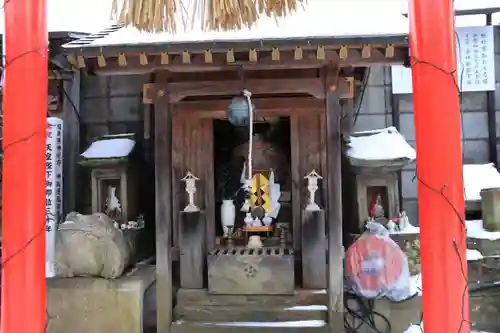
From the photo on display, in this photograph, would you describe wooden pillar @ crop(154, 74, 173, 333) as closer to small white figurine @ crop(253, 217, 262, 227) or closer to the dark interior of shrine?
the dark interior of shrine

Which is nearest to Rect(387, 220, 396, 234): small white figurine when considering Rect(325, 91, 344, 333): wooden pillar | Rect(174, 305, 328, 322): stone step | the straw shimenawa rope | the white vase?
Rect(325, 91, 344, 333): wooden pillar

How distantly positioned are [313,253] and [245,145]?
6.21ft

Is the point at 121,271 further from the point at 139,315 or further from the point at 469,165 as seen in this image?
the point at 469,165

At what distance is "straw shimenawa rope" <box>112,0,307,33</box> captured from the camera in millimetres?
2885

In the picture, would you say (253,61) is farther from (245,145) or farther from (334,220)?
→ (334,220)

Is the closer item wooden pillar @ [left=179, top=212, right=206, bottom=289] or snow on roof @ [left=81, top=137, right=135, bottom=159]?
wooden pillar @ [left=179, top=212, right=206, bottom=289]

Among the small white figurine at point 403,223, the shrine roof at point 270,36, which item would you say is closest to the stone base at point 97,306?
the shrine roof at point 270,36

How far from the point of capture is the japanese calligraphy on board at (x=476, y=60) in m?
7.56

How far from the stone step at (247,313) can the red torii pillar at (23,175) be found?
3107mm

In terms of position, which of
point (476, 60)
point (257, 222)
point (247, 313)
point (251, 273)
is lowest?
point (247, 313)

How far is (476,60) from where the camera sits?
299 inches

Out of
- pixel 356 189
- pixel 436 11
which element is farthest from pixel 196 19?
pixel 356 189

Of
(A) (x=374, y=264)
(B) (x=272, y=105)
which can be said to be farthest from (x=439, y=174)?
(B) (x=272, y=105)

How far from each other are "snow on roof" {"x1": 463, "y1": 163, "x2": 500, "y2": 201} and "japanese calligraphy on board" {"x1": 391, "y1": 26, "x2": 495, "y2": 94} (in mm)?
1291
